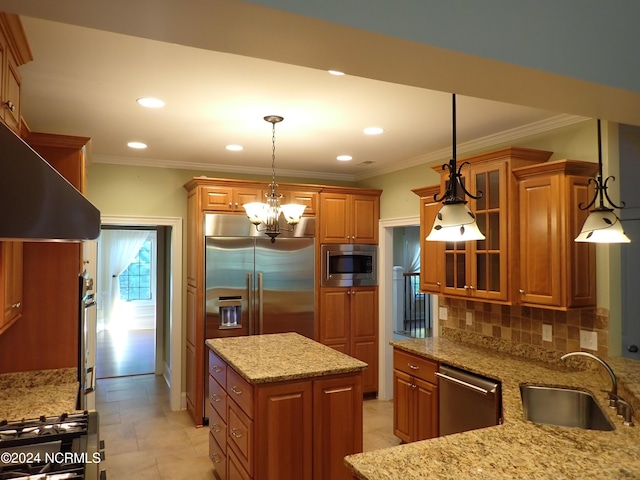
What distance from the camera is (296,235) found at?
4926 mm

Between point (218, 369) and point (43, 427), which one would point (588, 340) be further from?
point (43, 427)

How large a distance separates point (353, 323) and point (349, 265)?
675 millimetres

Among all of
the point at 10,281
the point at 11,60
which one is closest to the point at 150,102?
the point at 11,60

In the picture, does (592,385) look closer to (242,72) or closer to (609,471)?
(609,471)

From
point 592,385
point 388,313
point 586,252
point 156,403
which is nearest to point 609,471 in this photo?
point 592,385

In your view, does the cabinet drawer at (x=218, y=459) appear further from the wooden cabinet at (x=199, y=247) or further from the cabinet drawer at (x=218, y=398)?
the wooden cabinet at (x=199, y=247)

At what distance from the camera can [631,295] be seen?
293cm

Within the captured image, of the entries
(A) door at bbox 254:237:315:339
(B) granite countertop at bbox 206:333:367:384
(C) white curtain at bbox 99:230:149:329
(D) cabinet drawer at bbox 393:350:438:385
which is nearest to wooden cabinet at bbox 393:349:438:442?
(D) cabinet drawer at bbox 393:350:438:385

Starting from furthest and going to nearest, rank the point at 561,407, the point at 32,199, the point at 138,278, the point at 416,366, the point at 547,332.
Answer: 1. the point at 138,278
2. the point at 416,366
3. the point at 547,332
4. the point at 561,407
5. the point at 32,199

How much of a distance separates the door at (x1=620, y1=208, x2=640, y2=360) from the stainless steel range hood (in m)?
3.17

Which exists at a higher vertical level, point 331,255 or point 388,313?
point 331,255

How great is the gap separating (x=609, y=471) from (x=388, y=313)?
3745mm

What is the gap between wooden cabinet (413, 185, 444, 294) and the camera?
3873mm

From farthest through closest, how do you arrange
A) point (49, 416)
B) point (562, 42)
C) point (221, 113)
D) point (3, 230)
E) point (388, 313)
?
point (388, 313), point (221, 113), point (49, 416), point (562, 42), point (3, 230)
